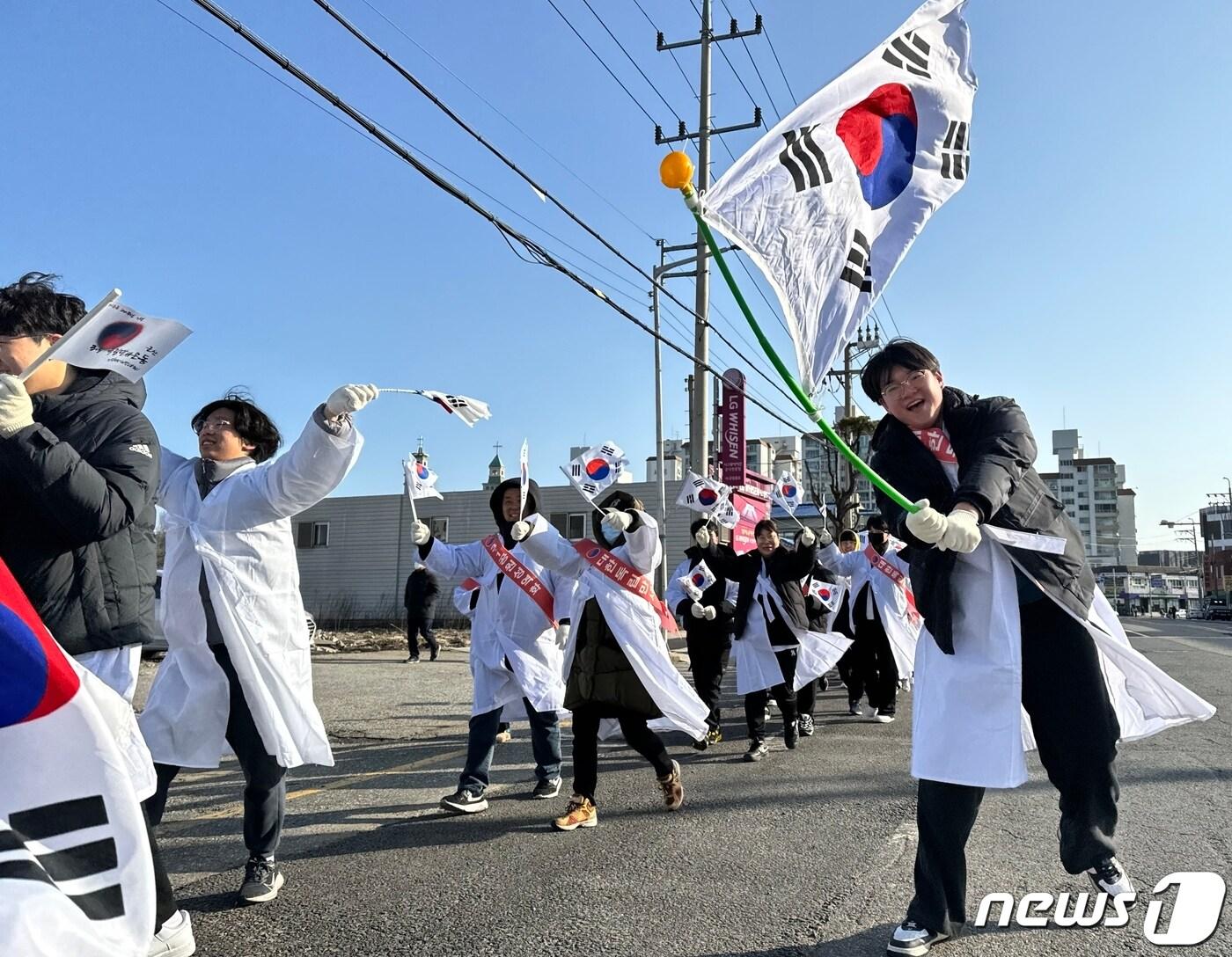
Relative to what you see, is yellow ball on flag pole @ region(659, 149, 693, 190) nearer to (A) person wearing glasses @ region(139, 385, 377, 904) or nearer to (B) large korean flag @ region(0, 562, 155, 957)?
(A) person wearing glasses @ region(139, 385, 377, 904)

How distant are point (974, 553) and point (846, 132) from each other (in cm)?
148

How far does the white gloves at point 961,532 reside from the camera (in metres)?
2.62

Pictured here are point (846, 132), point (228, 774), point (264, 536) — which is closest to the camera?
point (846, 132)

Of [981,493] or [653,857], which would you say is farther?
[653,857]

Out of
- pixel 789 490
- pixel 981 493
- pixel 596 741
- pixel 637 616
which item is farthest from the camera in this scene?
pixel 789 490

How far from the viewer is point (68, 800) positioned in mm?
1901

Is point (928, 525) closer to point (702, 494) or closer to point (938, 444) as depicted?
point (938, 444)

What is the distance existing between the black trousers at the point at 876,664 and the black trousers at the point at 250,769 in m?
6.47

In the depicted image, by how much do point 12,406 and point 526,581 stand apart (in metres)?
3.43

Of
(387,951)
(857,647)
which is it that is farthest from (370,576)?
(387,951)

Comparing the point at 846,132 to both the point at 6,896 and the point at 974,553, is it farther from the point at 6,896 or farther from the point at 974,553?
the point at 6,896

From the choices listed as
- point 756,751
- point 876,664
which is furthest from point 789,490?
point 756,751

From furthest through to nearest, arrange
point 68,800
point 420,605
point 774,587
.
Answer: point 420,605 < point 774,587 < point 68,800

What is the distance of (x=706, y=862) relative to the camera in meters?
3.90
